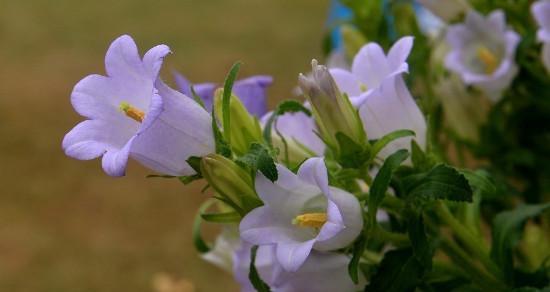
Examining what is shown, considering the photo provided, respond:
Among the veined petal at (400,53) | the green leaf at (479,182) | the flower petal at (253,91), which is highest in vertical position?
the veined petal at (400,53)

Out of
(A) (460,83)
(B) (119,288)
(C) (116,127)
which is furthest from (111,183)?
(C) (116,127)

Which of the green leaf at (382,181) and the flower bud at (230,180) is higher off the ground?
the flower bud at (230,180)

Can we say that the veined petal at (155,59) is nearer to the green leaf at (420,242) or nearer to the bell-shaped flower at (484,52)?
the green leaf at (420,242)

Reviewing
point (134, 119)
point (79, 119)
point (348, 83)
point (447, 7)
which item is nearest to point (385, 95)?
point (348, 83)

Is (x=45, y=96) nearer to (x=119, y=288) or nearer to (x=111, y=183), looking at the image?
(x=111, y=183)

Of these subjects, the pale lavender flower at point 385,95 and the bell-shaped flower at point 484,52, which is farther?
the bell-shaped flower at point 484,52

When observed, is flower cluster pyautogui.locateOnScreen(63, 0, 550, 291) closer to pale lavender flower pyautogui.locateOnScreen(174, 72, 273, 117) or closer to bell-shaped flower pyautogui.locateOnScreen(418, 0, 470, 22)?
pale lavender flower pyautogui.locateOnScreen(174, 72, 273, 117)

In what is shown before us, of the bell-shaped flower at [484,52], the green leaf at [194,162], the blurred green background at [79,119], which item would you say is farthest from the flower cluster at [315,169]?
the blurred green background at [79,119]
